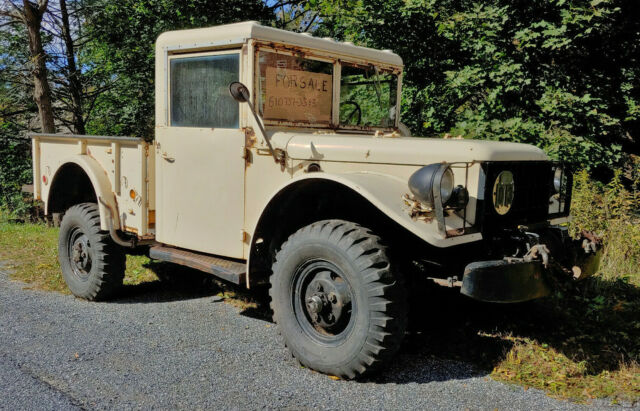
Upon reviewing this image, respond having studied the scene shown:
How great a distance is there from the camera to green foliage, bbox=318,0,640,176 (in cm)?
696

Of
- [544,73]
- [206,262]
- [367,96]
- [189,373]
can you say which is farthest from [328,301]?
[544,73]

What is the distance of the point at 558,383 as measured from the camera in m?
3.48

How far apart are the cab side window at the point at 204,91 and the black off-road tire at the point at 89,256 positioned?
4.68 feet

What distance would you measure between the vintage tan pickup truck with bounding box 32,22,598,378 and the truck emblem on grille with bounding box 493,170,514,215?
0.04ft

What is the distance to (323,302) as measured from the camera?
364 centimetres

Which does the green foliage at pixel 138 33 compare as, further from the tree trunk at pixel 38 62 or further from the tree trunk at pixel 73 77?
the tree trunk at pixel 38 62

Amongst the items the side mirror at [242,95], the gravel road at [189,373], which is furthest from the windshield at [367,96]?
the gravel road at [189,373]

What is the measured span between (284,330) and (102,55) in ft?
35.7

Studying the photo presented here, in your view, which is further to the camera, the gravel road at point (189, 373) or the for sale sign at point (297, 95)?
the for sale sign at point (297, 95)

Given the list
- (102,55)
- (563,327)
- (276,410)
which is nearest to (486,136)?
(563,327)

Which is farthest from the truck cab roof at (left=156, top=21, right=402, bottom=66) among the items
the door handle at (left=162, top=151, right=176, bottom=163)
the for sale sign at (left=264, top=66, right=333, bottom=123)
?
the door handle at (left=162, top=151, right=176, bottom=163)

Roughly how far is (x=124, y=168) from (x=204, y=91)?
1.20 metres

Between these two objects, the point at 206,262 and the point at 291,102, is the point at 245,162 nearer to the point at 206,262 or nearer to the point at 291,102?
the point at 291,102

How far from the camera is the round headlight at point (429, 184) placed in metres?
3.25
